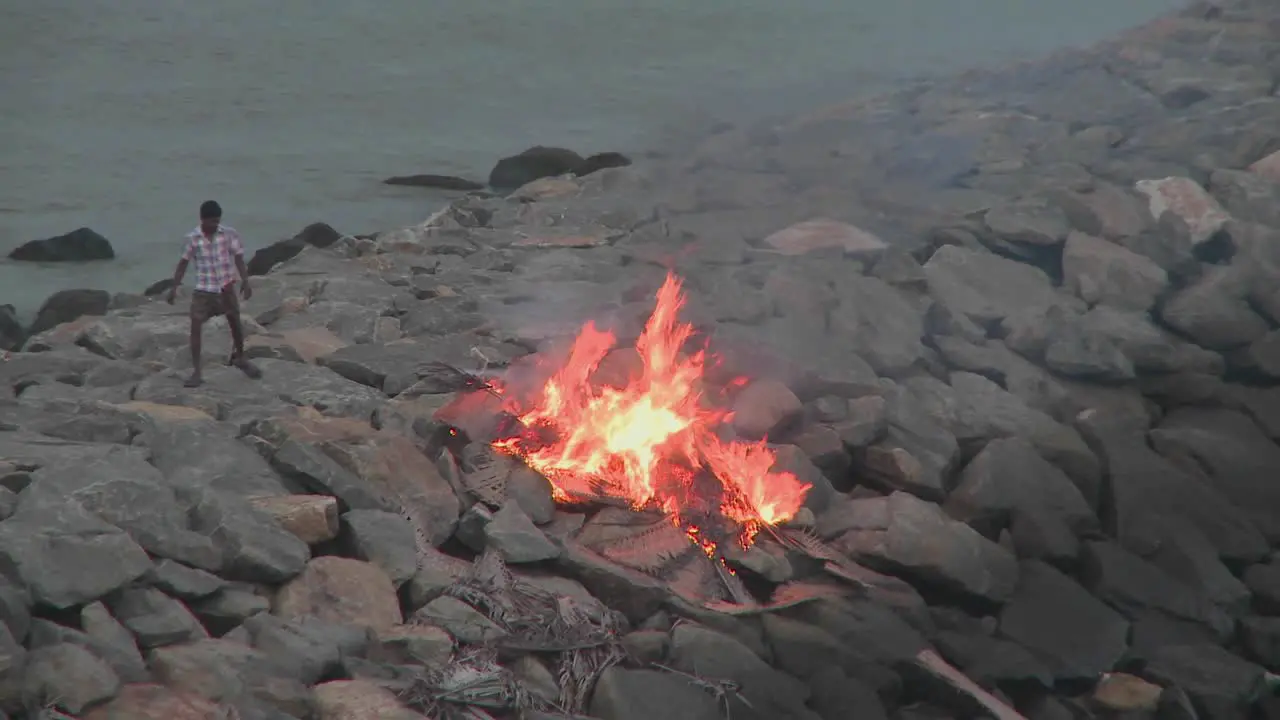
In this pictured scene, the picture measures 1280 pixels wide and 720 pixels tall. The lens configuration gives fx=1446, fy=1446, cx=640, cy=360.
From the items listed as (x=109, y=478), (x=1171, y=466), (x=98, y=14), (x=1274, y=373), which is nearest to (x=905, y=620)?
(x=1171, y=466)

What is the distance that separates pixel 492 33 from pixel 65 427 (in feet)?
112

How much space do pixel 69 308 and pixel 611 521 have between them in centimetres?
1026

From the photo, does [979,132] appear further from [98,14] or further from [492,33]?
[98,14]

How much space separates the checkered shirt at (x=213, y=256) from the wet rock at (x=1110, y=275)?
931 centimetres

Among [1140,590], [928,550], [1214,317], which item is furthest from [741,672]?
[1214,317]

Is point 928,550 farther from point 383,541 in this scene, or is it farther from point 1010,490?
point 383,541

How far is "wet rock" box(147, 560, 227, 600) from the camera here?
8.42 m

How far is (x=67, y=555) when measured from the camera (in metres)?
8.14

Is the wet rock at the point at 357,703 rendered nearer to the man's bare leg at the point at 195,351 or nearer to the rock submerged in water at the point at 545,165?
the man's bare leg at the point at 195,351

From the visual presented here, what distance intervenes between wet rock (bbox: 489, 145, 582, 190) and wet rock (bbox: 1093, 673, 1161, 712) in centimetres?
1471

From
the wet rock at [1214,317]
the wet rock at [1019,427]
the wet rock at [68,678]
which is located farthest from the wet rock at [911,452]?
the wet rock at [68,678]

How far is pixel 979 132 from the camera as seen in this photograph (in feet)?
71.3

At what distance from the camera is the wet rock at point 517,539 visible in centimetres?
995

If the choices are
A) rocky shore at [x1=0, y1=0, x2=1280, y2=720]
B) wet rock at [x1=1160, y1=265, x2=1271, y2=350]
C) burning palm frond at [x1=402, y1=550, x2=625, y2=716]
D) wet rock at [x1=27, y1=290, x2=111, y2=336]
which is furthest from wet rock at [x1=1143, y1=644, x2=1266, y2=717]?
wet rock at [x1=27, y1=290, x2=111, y2=336]
